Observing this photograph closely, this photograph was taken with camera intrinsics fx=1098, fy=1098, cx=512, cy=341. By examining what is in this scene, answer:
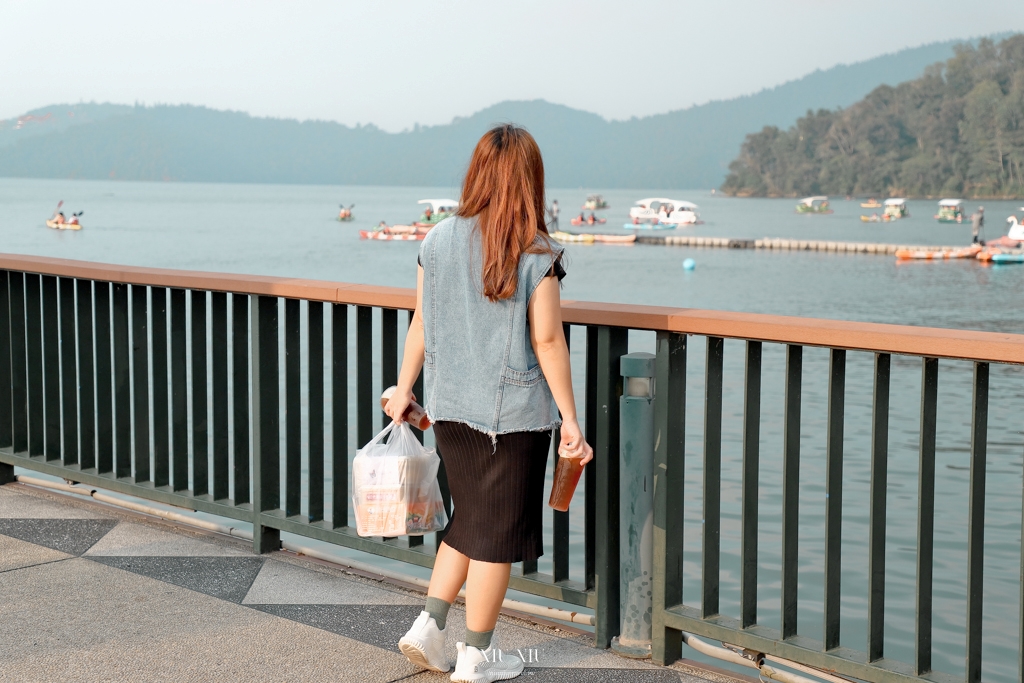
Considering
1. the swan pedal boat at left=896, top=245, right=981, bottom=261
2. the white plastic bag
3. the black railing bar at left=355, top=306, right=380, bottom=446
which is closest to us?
the white plastic bag

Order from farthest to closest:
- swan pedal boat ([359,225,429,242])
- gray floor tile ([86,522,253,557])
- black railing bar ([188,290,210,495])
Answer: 1. swan pedal boat ([359,225,429,242])
2. black railing bar ([188,290,210,495])
3. gray floor tile ([86,522,253,557])

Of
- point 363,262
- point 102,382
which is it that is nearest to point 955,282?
point 363,262

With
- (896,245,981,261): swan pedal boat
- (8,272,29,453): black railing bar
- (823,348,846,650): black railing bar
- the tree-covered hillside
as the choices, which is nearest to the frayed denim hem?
(823,348,846,650): black railing bar

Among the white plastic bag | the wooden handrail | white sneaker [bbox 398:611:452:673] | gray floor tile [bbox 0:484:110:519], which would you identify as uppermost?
the wooden handrail

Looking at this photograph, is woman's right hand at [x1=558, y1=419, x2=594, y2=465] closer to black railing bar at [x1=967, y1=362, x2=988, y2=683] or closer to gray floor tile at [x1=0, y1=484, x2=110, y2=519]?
black railing bar at [x1=967, y1=362, x2=988, y2=683]

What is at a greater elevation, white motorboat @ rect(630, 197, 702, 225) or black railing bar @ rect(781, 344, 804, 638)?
white motorboat @ rect(630, 197, 702, 225)

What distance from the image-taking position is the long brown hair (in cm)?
302

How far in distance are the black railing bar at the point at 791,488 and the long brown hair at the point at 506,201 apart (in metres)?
0.88

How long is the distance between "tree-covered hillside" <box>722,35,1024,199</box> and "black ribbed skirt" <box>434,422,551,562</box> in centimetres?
18825

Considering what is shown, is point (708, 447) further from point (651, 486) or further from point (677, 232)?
point (677, 232)

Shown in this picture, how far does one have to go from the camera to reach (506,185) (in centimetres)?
302

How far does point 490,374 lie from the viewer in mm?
3139

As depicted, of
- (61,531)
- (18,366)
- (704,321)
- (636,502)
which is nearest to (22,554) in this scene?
(61,531)

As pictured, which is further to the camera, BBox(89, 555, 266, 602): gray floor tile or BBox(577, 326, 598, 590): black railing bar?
BBox(89, 555, 266, 602): gray floor tile
